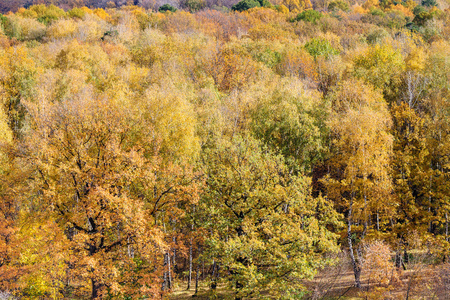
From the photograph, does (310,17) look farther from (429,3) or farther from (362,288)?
(362,288)

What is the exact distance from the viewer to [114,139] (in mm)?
26859

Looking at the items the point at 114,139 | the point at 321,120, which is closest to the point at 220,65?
the point at 321,120

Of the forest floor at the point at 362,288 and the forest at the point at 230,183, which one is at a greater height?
the forest at the point at 230,183

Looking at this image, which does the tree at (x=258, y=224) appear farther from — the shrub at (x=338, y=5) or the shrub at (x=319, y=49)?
the shrub at (x=338, y=5)


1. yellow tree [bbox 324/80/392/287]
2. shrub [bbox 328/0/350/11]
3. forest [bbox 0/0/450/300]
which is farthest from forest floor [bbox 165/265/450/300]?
shrub [bbox 328/0/350/11]

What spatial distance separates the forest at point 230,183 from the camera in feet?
83.6

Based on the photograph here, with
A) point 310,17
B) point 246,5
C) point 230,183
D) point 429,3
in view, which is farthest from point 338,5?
point 230,183

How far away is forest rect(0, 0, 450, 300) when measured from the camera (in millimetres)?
25469

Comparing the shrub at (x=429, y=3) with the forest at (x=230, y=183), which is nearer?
the forest at (x=230, y=183)

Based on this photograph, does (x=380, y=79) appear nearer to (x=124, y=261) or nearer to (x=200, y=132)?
(x=200, y=132)

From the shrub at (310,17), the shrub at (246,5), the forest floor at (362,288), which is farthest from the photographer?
the shrub at (246,5)

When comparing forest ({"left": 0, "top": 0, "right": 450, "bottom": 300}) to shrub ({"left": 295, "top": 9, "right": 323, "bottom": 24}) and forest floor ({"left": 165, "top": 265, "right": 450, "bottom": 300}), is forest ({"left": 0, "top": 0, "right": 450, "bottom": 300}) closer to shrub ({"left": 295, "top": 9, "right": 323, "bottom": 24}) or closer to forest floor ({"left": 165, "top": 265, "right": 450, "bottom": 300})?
forest floor ({"left": 165, "top": 265, "right": 450, "bottom": 300})

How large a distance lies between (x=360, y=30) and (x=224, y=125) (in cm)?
5983

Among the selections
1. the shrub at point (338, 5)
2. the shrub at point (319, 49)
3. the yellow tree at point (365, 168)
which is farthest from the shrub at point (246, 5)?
the yellow tree at point (365, 168)
